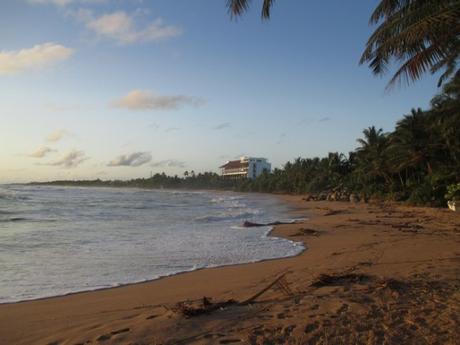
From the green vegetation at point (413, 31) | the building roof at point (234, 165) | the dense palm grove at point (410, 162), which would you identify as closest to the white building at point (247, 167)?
the building roof at point (234, 165)

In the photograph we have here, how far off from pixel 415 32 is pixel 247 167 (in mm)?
118873

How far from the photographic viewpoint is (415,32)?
659 centimetres

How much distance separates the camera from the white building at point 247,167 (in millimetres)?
125062

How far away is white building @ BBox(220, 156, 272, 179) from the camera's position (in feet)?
410

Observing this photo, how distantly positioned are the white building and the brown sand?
11551 cm

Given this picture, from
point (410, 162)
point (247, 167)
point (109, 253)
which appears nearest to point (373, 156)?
point (410, 162)

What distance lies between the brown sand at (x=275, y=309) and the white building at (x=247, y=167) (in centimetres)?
11551

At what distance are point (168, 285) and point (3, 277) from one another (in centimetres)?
296

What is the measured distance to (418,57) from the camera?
24.7 feet

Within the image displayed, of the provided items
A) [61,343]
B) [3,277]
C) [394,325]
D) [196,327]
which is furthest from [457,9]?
[3,277]

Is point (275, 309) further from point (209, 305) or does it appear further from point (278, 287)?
point (278, 287)

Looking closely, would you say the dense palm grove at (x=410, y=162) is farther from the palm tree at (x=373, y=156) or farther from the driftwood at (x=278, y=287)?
the driftwood at (x=278, y=287)

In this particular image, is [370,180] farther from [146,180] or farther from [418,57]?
[146,180]

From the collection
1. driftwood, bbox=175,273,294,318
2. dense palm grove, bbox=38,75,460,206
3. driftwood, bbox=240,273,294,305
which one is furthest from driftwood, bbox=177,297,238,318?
dense palm grove, bbox=38,75,460,206
